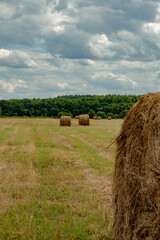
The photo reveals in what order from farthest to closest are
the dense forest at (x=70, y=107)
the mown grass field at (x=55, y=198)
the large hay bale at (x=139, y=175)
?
the dense forest at (x=70, y=107), the mown grass field at (x=55, y=198), the large hay bale at (x=139, y=175)

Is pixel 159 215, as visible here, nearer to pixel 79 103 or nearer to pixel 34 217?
pixel 34 217

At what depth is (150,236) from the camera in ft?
13.3

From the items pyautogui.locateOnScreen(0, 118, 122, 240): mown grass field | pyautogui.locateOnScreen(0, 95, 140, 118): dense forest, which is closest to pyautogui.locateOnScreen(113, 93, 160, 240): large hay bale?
pyautogui.locateOnScreen(0, 118, 122, 240): mown grass field

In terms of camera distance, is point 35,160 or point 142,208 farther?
point 35,160

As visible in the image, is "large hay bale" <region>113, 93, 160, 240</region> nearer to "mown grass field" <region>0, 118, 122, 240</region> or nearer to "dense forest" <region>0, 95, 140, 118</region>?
"mown grass field" <region>0, 118, 122, 240</region>

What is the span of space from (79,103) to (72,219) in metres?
69.5

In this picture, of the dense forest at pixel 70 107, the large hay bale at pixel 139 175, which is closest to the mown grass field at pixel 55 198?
the large hay bale at pixel 139 175

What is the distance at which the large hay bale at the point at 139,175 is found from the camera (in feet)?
13.4

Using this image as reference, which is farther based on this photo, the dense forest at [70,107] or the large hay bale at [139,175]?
the dense forest at [70,107]

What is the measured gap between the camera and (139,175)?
14.6ft

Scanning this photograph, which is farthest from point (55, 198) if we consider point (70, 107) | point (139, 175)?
point (70, 107)

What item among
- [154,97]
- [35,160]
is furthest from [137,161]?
[35,160]

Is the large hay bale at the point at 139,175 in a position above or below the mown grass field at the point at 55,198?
above

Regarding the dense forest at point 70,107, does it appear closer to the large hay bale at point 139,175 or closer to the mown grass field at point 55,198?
the mown grass field at point 55,198
